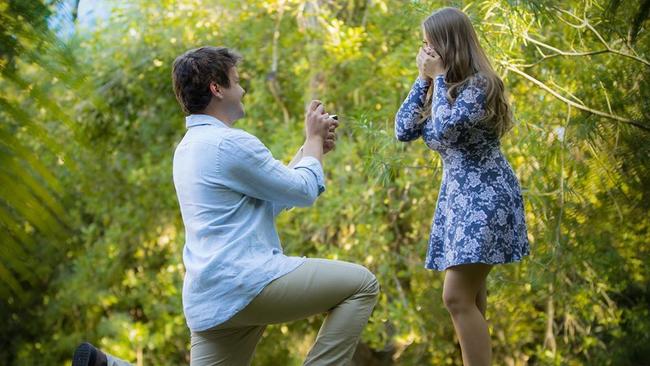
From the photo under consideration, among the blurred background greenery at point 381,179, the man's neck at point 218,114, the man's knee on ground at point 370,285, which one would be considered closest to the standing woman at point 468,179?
the man's knee on ground at point 370,285

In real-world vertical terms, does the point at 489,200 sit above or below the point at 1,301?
below

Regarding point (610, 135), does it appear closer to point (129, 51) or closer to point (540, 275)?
point (540, 275)

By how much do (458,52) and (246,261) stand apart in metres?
0.88

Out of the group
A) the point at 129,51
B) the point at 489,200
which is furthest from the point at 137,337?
the point at 489,200

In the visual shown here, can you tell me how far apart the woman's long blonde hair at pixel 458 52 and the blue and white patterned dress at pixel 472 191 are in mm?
37

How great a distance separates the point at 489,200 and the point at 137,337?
4.76m

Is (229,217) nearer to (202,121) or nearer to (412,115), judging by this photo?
(202,121)

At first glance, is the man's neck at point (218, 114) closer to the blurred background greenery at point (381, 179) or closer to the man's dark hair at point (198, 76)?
the man's dark hair at point (198, 76)

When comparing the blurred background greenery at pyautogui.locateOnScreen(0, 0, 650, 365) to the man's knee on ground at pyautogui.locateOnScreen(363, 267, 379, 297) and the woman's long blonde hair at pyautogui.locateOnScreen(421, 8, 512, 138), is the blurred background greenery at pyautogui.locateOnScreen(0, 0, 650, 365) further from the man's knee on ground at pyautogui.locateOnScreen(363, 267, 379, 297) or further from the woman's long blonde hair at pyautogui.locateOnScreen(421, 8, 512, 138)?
the man's knee on ground at pyautogui.locateOnScreen(363, 267, 379, 297)

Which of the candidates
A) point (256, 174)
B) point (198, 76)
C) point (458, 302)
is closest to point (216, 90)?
point (198, 76)

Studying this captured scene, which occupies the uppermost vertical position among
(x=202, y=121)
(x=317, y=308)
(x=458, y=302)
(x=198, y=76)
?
(x=198, y=76)

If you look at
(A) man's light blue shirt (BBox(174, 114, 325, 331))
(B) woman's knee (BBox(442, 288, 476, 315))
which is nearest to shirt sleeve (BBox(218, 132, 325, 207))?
(A) man's light blue shirt (BBox(174, 114, 325, 331))

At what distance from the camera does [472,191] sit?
2340 mm

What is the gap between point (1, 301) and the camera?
602 millimetres
